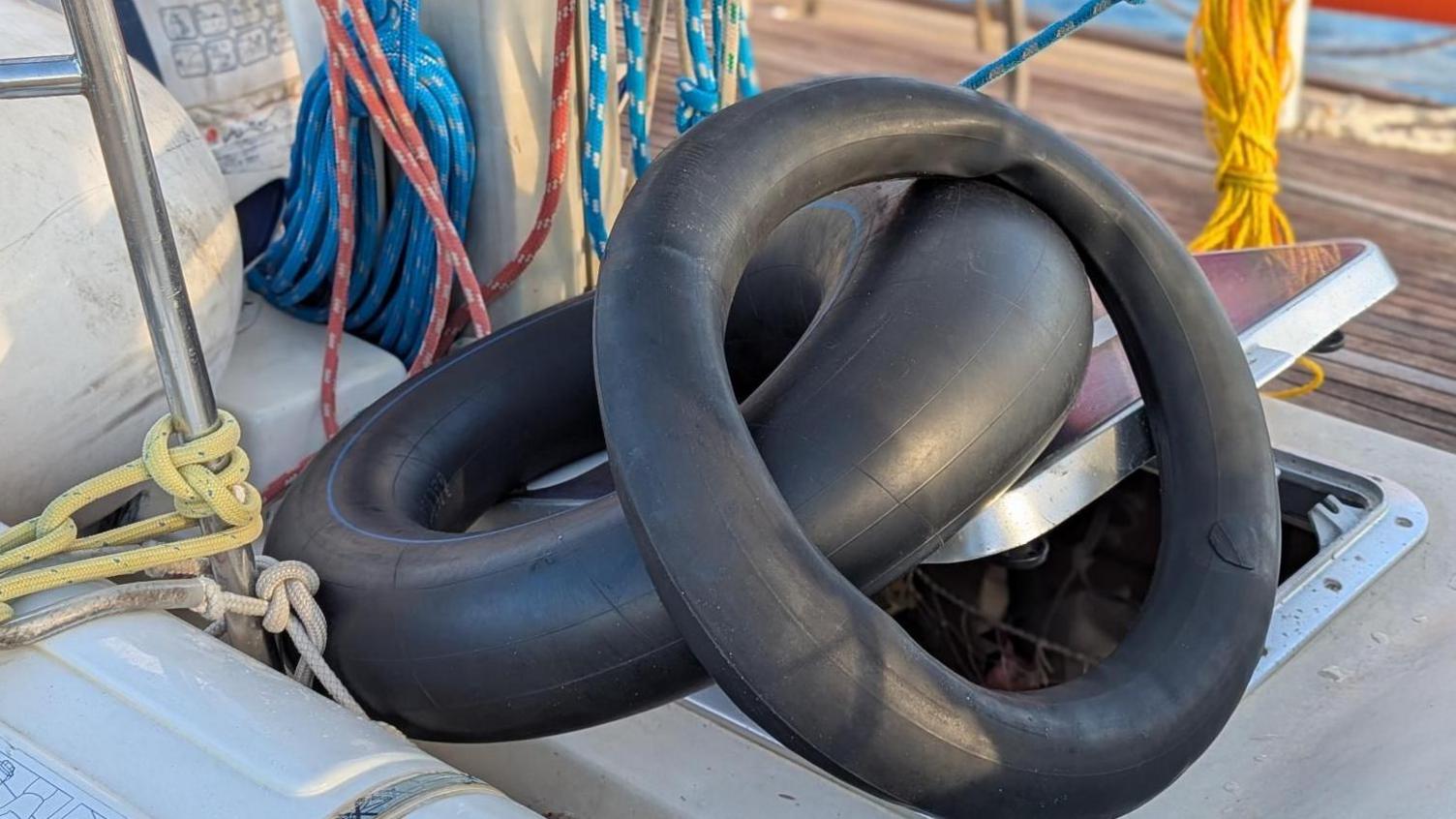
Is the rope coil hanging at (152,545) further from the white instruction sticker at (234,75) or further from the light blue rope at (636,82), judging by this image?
the white instruction sticker at (234,75)

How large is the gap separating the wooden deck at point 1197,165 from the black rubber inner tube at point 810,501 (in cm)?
106

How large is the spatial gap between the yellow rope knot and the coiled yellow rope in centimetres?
167

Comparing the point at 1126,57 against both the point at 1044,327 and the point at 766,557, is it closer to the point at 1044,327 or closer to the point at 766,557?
the point at 1044,327

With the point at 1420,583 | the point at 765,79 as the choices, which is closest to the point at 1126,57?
the point at 765,79

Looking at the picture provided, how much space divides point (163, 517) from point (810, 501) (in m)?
0.49

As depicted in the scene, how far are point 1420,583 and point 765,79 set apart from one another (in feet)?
8.05

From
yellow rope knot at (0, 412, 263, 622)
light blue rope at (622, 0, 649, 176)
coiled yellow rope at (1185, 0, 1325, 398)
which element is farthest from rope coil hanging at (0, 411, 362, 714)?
coiled yellow rope at (1185, 0, 1325, 398)

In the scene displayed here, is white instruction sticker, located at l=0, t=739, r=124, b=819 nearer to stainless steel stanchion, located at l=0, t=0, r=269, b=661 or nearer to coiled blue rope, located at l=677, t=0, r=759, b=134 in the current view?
stainless steel stanchion, located at l=0, t=0, r=269, b=661

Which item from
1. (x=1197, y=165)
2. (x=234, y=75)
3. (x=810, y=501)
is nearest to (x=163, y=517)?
(x=810, y=501)

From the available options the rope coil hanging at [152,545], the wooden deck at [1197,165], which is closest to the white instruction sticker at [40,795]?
the rope coil hanging at [152,545]

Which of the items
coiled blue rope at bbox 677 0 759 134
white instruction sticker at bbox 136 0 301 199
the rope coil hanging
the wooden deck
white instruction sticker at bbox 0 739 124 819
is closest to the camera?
white instruction sticker at bbox 0 739 124 819

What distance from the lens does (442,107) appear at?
147cm

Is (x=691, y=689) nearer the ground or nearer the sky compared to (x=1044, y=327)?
nearer the ground

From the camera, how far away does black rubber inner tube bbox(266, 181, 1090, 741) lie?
996 mm
